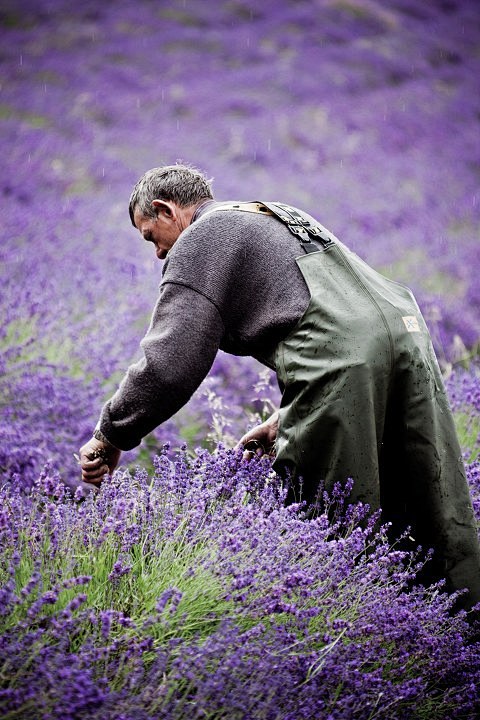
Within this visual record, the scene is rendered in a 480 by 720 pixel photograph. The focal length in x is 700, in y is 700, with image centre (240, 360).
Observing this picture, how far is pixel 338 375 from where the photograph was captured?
1.80 metres

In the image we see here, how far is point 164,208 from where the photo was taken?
209cm

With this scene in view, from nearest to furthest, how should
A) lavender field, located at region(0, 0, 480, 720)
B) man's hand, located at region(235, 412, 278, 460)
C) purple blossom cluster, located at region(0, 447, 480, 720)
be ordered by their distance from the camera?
purple blossom cluster, located at region(0, 447, 480, 720), lavender field, located at region(0, 0, 480, 720), man's hand, located at region(235, 412, 278, 460)

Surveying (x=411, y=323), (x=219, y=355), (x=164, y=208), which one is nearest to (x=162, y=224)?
(x=164, y=208)

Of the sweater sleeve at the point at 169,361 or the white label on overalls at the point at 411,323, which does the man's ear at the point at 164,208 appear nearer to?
the sweater sleeve at the point at 169,361

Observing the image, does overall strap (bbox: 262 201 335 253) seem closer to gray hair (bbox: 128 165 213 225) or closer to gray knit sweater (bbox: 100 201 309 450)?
gray knit sweater (bbox: 100 201 309 450)

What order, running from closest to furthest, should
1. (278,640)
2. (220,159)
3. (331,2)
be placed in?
1. (278,640)
2. (220,159)
3. (331,2)

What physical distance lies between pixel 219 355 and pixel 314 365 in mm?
1943

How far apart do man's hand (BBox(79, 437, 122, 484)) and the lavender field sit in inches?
2.3

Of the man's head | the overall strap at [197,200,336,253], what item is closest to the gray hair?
the man's head

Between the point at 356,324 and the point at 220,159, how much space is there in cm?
644

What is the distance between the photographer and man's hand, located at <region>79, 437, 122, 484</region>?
191 cm

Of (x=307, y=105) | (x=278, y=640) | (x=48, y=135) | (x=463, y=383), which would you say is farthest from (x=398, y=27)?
(x=278, y=640)

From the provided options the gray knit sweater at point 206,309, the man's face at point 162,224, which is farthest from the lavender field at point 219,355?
the man's face at point 162,224

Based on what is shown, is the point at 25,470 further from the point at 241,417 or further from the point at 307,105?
the point at 307,105
